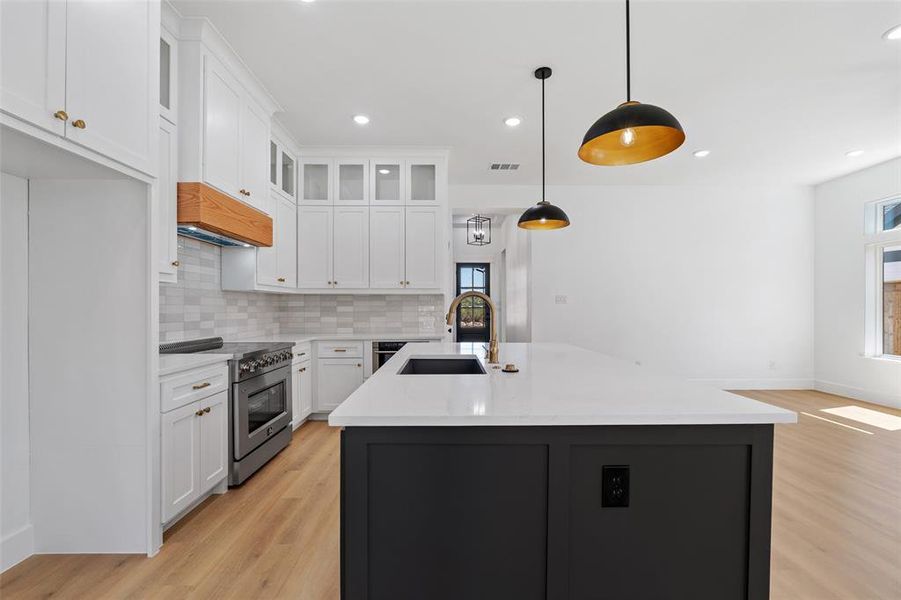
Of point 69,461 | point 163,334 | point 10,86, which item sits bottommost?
point 69,461

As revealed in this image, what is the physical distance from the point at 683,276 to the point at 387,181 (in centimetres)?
428

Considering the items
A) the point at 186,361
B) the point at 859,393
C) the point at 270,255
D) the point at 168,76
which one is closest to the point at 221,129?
the point at 168,76

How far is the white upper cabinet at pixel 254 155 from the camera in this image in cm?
293

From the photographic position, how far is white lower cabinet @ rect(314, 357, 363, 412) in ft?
13.3

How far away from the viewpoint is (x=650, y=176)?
5145 millimetres

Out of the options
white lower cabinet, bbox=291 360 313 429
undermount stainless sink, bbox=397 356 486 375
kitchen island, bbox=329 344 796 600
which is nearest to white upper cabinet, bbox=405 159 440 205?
white lower cabinet, bbox=291 360 313 429

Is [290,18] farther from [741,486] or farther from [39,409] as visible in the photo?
[741,486]

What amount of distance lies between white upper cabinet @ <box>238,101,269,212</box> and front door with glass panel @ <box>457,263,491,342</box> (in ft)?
22.9

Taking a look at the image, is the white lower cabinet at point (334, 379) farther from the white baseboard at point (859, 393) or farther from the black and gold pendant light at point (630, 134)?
the white baseboard at point (859, 393)

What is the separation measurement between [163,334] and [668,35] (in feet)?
12.2

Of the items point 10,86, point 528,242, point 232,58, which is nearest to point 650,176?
point 528,242

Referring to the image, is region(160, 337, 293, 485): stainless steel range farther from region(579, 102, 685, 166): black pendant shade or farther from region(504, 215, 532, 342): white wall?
region(504, 215, 532, 342): white wall

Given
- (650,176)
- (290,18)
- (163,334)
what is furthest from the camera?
(650,176)

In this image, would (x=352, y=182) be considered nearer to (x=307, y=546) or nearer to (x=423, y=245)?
(x=423, y=245)
